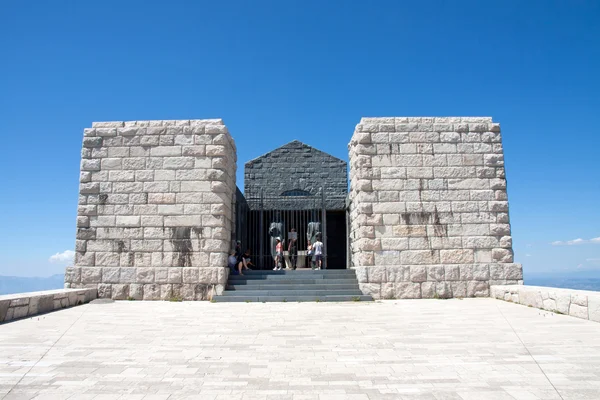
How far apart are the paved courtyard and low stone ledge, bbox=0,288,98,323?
18.9 inches

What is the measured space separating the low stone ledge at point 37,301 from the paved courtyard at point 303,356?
0.48m

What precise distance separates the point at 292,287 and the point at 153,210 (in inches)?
165

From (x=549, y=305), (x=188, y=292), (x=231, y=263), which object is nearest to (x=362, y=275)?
(x=231, y=263)

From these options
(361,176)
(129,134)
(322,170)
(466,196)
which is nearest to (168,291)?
(129,134)

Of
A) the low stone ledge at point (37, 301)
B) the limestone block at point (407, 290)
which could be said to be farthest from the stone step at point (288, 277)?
the low stone ledge at point (37, 301)

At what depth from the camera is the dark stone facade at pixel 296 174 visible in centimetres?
1934

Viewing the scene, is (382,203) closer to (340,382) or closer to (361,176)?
(361,176)

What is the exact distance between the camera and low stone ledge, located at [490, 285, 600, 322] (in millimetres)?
6852

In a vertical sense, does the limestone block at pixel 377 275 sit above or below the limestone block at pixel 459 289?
above

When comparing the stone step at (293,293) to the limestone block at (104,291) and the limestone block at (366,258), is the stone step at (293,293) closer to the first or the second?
the limestone block at (366,258)

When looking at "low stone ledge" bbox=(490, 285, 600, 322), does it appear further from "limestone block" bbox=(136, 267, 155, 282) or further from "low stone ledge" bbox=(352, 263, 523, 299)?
"limestone block" bbox=(136, 267, 155, 282)

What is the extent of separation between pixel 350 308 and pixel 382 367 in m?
4.29

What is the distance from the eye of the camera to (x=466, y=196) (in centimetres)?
1066

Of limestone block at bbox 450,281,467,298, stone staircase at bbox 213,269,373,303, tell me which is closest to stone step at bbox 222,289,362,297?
stone staircase at bbox 213,269,373,303
